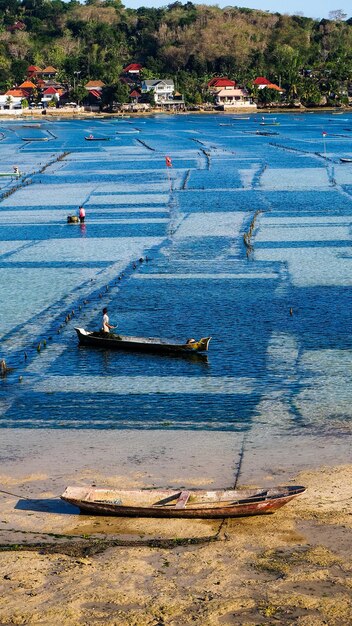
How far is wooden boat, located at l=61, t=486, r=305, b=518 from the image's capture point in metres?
23.6

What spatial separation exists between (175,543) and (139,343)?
17627mm

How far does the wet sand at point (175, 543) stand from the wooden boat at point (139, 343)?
904cm

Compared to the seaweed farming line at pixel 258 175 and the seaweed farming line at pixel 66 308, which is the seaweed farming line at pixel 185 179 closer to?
the seaweed farming line at pixel 258 175

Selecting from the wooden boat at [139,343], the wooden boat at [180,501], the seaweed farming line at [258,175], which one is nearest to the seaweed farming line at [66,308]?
the wooden boat at [139,343]

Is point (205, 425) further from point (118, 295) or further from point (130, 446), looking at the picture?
point (118, 295)

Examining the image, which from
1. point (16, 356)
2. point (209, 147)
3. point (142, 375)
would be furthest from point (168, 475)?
point (209, 147)

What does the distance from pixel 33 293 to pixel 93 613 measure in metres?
33.3

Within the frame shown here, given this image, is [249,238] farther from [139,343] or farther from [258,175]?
[258,175]

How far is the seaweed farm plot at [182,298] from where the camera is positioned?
→ 3394 cm

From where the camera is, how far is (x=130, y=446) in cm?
2983

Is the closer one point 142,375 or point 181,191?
point 142,375

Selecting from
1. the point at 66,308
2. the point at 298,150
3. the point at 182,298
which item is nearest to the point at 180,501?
the point at 66,308

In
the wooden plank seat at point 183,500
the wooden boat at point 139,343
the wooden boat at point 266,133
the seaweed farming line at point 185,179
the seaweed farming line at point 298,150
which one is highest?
the wooden plank seat at point 183,500

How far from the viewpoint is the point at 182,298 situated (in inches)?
1938
